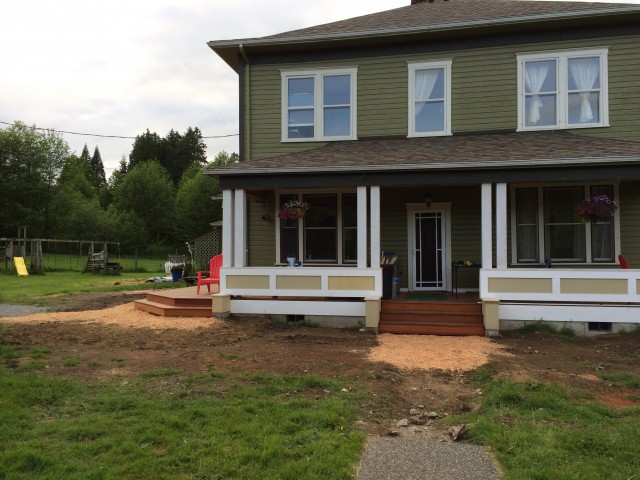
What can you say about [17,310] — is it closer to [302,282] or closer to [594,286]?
[302,282]

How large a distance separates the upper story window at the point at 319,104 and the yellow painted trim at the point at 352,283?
393 cm

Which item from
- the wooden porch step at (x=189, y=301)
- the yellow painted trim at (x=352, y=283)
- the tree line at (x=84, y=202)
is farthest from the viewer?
the tree line at (x=84, y=202)

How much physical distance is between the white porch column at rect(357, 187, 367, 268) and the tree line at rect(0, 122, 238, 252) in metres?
34.8

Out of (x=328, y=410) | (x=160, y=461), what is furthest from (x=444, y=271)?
(x=160, y=461)

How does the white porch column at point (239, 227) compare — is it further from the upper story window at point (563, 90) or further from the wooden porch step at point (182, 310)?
the upper story window at point (563, 90)

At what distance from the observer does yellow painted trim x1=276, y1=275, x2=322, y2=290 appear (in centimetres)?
959

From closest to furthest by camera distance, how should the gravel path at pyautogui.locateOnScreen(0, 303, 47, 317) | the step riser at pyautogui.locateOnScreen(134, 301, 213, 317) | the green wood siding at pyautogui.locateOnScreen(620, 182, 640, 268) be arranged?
1. the step riser at pyautogui.locateOnScreen(134, 301, 213, 317)
2. the green wood siding at pyautogui.locateOnScreen(620, 182, 640, 268)
3. the gravel path at pyautogui.locateOnScreen(0, 303, 47, 317)

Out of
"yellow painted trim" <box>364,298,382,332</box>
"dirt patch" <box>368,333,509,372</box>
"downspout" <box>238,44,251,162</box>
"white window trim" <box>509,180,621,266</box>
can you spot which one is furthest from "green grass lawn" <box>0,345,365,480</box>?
"downspout" <box>238,44,251,162</box>

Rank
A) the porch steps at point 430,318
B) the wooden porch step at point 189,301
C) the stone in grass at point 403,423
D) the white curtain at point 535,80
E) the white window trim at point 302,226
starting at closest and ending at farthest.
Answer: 1. the stone in grass at point 403,423
2. the porch steps at point 430,318
3. the wooden porch step at point 189,301
4. the white curtain at point 535,80
5. the white window trim at point 302,226

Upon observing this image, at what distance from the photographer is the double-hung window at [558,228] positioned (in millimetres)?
10422

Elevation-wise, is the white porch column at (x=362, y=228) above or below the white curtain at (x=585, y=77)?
below

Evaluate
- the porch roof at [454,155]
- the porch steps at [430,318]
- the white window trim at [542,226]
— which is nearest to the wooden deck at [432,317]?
the porch steps at [430,318]

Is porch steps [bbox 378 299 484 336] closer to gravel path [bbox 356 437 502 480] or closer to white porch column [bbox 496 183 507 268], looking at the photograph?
white porch column [bbox 496 183 507 268]

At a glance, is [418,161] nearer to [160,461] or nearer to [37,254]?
[160,461]
